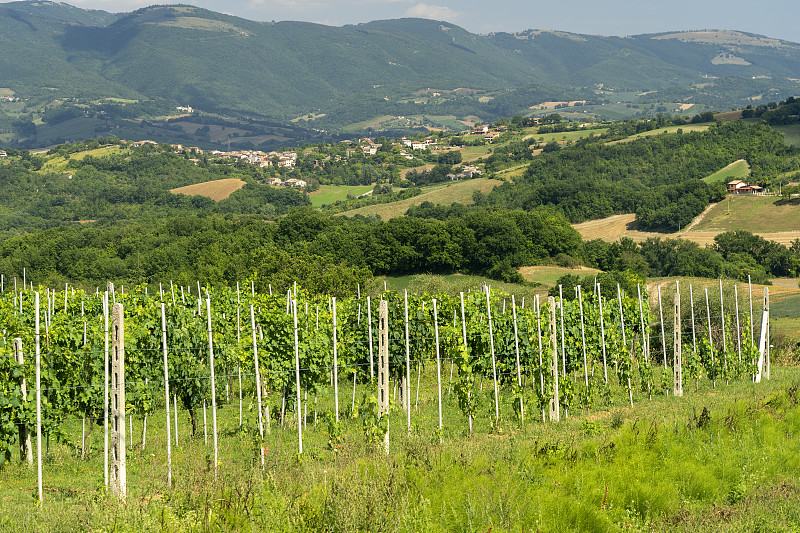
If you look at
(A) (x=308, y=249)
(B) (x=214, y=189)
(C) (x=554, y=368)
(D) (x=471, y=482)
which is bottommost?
(D) (x=471, y=482)

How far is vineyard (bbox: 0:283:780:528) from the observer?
11.9m

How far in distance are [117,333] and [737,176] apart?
12829 centimetres

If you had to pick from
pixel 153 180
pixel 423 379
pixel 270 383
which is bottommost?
pixel 423 379

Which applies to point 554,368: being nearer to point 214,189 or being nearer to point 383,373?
point 383,373

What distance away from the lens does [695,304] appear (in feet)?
100

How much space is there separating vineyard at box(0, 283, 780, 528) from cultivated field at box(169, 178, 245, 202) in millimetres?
134977

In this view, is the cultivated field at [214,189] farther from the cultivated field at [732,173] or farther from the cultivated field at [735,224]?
the cultivated field at [732,173]

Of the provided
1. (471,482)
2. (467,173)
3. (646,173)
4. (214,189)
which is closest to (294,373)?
(471,482)

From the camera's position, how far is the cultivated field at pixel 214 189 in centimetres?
15162

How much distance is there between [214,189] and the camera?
15638 centimetres

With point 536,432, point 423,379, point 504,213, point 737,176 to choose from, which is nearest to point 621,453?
point 536,432

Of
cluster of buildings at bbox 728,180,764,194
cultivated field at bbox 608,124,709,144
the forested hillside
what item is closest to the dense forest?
the forested hillside

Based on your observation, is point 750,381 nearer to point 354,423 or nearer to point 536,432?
point 536,432

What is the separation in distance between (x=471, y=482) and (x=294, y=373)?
549cm
